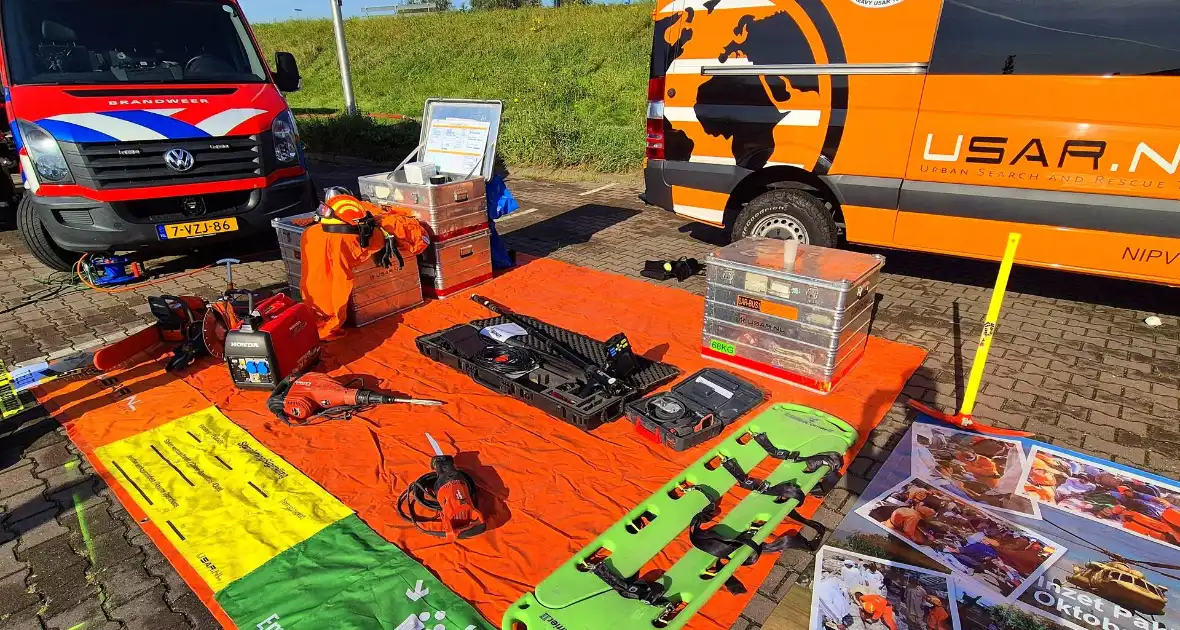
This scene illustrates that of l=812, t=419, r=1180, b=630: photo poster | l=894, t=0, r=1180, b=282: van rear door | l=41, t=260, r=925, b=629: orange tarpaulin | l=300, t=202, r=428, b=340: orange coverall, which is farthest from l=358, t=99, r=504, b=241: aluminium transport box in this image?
l=812, t=419, r=1180, b=630: photo poster

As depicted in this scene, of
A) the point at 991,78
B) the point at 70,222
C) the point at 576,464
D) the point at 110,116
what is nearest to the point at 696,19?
the point at 991,78

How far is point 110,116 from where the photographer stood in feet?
19.0

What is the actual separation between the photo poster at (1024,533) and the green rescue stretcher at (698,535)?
307 millimetres

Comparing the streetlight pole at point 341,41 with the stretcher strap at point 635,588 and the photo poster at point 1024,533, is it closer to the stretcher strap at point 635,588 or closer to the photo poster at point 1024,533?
the stretcher strap at point 635,588

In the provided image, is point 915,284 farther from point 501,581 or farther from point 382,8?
point 382,8

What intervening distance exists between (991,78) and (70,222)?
8.37 m

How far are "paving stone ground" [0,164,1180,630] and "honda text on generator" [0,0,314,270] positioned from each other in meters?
0.72

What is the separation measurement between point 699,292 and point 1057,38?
136 inches

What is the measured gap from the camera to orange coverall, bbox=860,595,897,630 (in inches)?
98.0

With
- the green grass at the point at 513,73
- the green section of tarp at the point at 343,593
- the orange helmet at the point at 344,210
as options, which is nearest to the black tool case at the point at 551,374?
the orange helmet at the point at 344,210

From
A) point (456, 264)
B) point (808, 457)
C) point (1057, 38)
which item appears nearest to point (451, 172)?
point (456, 264)

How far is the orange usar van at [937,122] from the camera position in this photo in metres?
4.50

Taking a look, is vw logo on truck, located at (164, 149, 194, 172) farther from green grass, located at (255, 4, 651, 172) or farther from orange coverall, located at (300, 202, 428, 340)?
green grass, located at (255, 4, 651, 172)

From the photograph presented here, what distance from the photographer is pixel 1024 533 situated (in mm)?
2945
